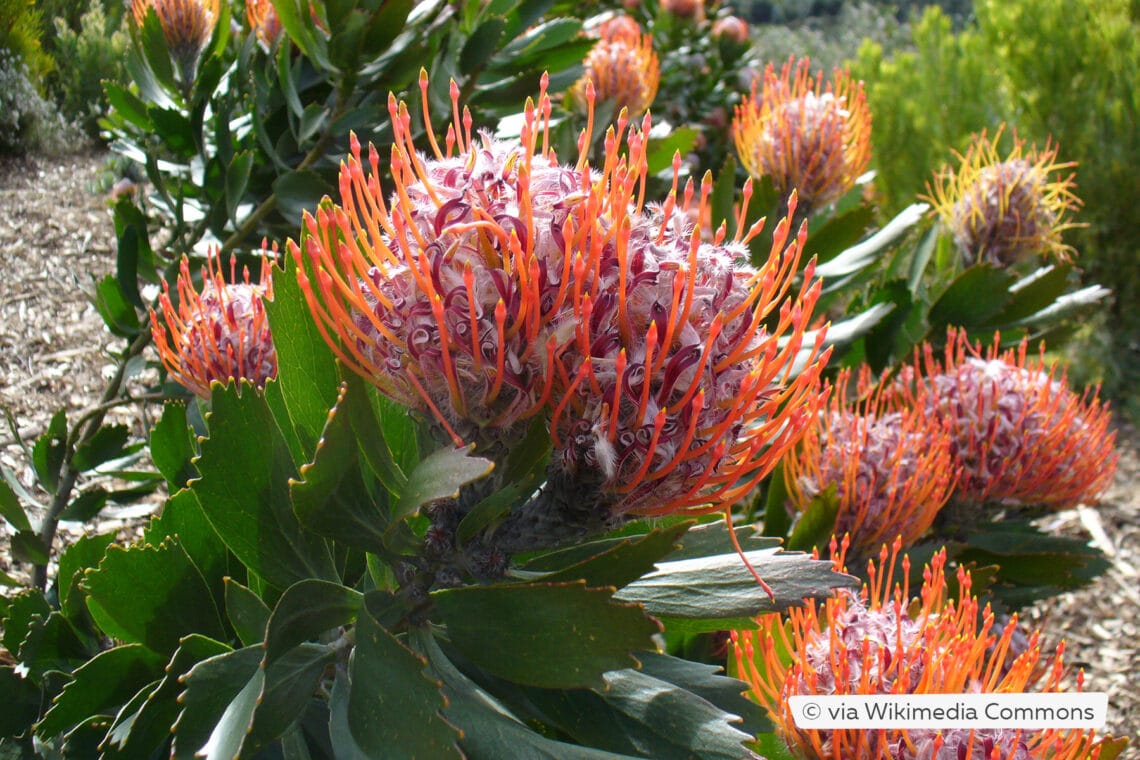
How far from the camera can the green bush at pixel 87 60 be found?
1619mm

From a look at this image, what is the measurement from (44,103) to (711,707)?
161 centimetres

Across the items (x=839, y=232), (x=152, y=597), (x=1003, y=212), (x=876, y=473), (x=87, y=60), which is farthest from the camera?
(x=1003, y=212)

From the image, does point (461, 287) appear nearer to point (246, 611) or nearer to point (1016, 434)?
point (246, 611)

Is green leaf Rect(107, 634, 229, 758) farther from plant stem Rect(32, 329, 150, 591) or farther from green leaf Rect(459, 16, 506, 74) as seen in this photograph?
green leaf Rect(459, 16, 506, 74)

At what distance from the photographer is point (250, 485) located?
0.64 m

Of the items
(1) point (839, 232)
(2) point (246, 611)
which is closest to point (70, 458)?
(2) point (246, 611)

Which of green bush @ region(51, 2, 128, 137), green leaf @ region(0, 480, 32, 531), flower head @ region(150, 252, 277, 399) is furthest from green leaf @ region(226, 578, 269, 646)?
green bush @ region(51, 2, 128, 137)

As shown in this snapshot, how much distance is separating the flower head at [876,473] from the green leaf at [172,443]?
0.84m

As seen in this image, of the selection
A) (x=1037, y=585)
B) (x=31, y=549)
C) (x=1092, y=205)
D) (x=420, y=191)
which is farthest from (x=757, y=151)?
(x=1092, y=205)

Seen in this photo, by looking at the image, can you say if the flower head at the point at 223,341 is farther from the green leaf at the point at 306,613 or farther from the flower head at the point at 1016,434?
the flower head at the point at 1016,434

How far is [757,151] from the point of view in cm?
180

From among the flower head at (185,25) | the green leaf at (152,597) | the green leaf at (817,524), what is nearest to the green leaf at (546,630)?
the green leaf at (152,597)

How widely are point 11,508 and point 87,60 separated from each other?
3.41 ft

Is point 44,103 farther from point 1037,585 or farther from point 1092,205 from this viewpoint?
point 1092,205
